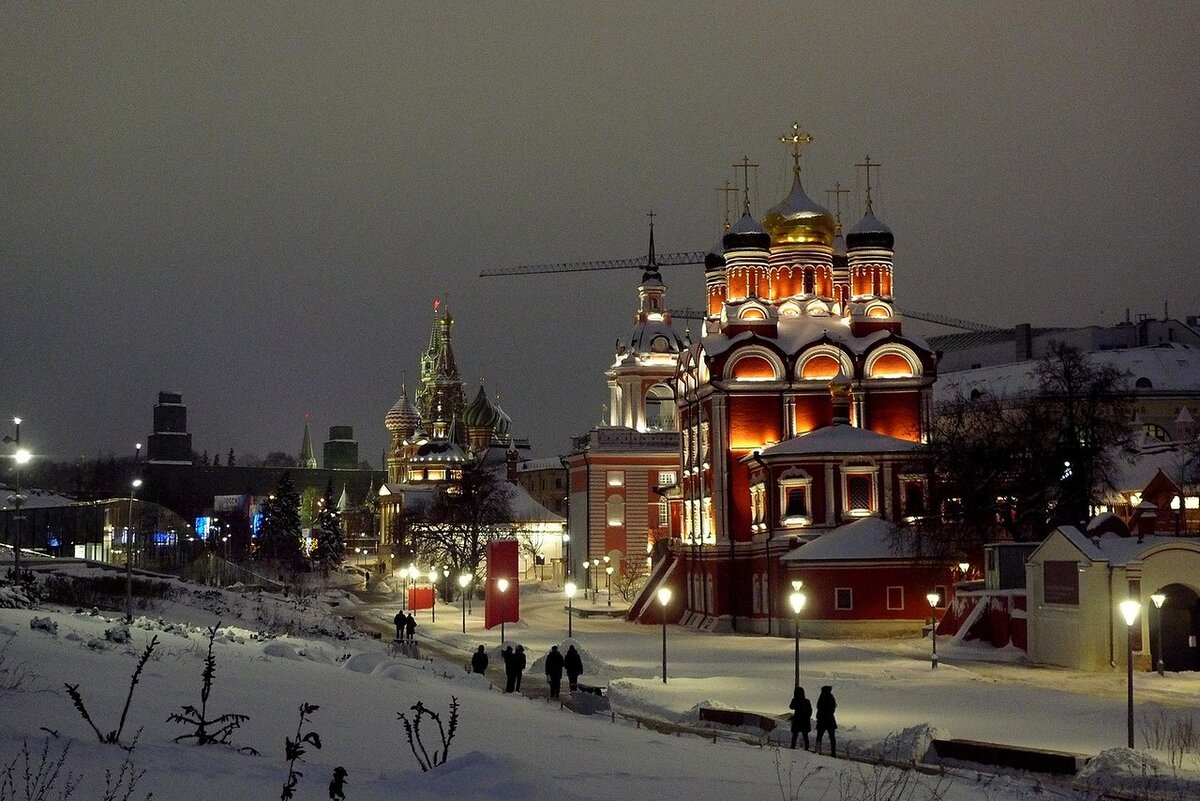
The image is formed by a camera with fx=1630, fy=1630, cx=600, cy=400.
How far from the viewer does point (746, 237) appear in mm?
69312

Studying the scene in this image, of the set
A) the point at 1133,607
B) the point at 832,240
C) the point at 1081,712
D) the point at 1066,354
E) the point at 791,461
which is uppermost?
the point at 832,240

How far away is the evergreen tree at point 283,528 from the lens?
110438 mm

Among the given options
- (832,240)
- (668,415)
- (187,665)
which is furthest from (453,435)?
(187,665)

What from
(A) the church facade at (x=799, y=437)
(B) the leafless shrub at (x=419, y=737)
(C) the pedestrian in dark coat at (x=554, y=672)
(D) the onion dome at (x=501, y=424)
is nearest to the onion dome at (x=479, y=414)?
(D) the onion dome at (x=501, y=424)

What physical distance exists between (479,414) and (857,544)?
107326 millimetres

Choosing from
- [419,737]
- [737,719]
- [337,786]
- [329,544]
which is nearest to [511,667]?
[737,719]

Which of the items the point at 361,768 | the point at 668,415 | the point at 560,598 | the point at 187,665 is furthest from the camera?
the point at 668,415

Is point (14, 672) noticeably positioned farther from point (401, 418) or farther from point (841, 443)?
point (401, 418)

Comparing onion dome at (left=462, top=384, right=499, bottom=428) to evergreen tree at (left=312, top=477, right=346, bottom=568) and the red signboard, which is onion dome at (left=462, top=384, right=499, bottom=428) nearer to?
evergreen tree at (left=312, top=477, right=346, bottom=568)

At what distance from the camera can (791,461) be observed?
59094 millimetres

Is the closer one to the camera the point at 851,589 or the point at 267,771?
the point at 267,771

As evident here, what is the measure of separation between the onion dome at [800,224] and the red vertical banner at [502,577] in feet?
76.4

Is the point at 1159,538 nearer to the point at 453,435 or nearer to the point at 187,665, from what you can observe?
the point at 187,665

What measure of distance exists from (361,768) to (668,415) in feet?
291
